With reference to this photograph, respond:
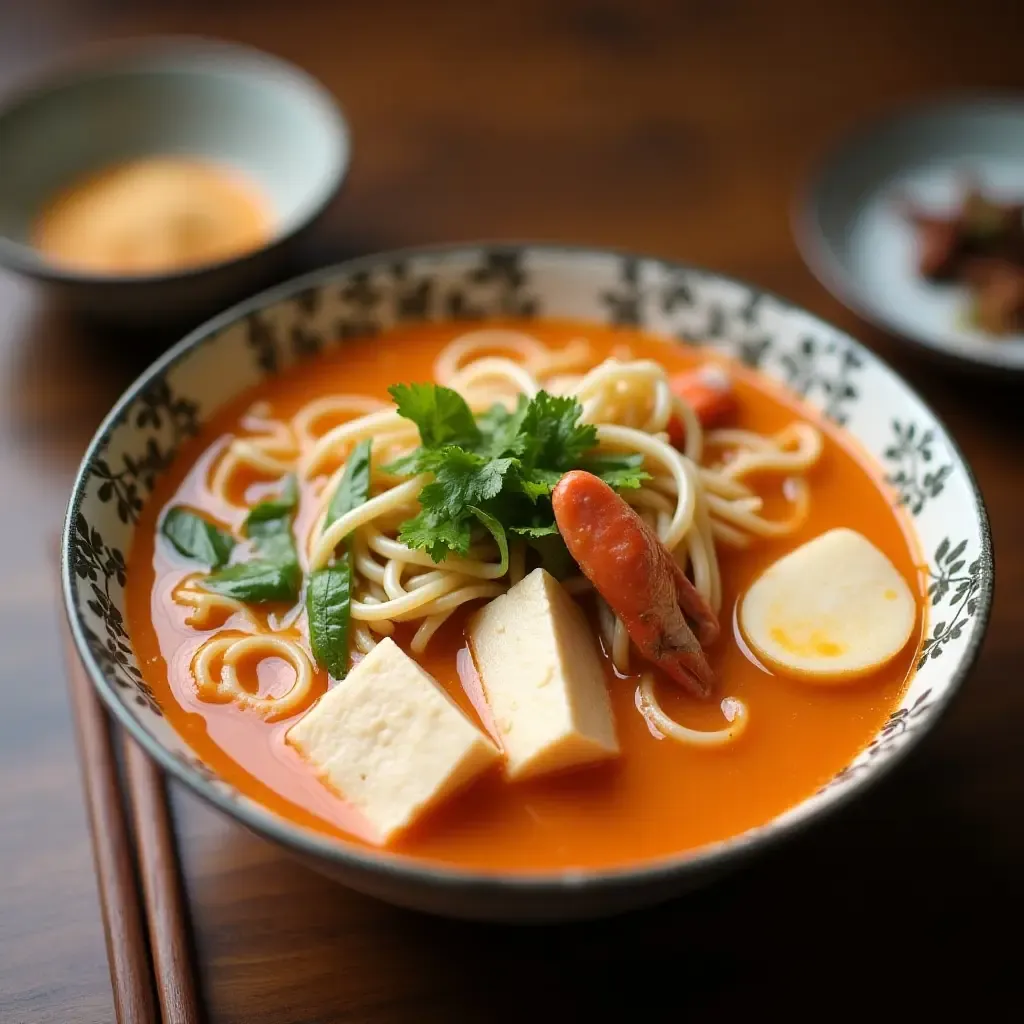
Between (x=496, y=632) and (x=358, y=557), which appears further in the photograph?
(x=358, y=557)

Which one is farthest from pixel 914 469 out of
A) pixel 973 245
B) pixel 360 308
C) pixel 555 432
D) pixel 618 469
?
pixel 973 245

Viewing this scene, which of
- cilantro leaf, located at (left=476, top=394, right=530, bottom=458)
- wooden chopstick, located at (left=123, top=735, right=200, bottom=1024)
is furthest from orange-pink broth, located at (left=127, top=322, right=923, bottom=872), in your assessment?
cilantro leaf, located at (left=476, top=394, right=530, bottom=458)

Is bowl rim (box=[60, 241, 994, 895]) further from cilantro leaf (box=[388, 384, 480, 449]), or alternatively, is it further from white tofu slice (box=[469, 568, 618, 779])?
cilantro leaf (box=[388, 384, 480, 449])

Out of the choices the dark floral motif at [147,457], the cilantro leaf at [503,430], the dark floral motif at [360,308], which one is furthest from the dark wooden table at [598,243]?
the cilantro leaf at [503,430]

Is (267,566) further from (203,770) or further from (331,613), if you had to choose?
(203,770)

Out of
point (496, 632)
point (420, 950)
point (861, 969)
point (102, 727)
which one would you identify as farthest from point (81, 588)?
point (861, 969)

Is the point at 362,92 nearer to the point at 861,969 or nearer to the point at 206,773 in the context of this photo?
the point at 206,773
